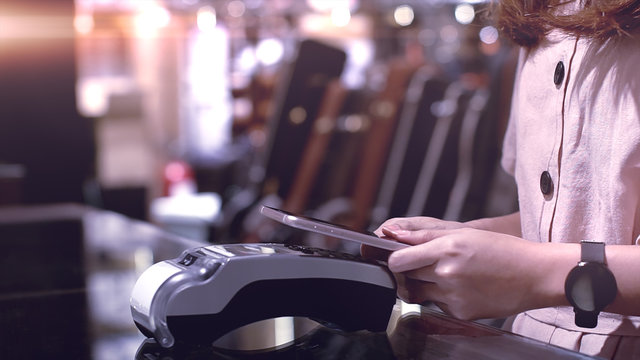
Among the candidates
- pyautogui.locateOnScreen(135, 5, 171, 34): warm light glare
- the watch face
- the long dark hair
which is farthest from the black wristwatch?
pyautogui.locateOnScreen(135, 5, 171, 34): warm light glare

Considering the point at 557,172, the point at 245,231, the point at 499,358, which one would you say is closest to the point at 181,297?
the point at 499,358

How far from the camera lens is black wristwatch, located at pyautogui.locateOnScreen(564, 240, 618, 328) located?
58 centimetres

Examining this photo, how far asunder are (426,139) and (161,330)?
2.94 meters

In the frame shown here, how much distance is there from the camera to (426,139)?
341cm

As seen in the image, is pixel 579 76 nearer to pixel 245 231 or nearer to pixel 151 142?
pixel 245 231

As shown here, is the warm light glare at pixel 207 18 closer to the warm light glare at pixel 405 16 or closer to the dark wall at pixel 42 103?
the warm light glare at pixel 405 16

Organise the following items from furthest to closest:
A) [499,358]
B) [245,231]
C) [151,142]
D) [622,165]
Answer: [151,142] < [245,231] < [622,165] < [499,358]

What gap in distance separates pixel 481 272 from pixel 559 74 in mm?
281

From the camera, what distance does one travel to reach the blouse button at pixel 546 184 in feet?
2.46

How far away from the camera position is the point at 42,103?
3127 mm

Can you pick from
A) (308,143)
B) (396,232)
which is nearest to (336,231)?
(396,232)

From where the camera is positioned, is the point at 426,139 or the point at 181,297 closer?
the point at 181,297

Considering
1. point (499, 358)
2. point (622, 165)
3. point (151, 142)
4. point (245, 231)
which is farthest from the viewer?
point (151, 142)

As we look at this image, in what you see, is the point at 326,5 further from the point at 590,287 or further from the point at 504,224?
the point at 590,287
